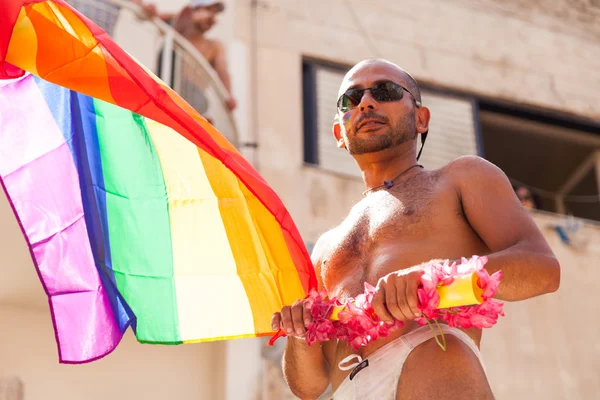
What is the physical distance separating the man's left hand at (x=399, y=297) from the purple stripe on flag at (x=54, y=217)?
125cm

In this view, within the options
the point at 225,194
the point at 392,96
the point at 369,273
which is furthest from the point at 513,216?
the point at 225,194

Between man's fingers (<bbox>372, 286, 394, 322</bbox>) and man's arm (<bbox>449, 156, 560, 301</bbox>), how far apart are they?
1.07ft

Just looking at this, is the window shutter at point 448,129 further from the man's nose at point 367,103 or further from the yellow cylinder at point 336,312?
the yellow cylinder at point 336,312

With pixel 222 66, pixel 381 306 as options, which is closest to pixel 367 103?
pixel 381 306

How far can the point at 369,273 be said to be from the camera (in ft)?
8.73

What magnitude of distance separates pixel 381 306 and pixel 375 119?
0.94 m

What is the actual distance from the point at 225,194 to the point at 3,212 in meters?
3.28

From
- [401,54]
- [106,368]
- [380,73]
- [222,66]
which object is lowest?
[106,368]

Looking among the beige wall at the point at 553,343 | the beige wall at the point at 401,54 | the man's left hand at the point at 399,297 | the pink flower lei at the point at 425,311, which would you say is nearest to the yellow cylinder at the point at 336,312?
the pink flower lei at the point at 425,311

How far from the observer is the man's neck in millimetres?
2995

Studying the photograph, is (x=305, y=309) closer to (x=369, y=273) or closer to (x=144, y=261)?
(x=369, y=273)

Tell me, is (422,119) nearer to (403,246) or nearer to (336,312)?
(403,246)

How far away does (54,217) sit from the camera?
3.29 metres

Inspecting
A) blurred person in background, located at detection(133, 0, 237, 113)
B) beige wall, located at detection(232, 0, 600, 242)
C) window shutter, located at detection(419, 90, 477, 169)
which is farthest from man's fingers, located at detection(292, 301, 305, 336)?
window shutter, located at detection(419, 90, 477, 169)
